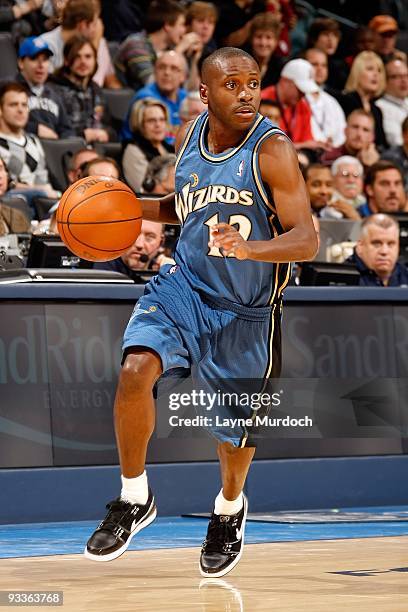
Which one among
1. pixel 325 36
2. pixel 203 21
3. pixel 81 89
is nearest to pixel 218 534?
pixel 81 89

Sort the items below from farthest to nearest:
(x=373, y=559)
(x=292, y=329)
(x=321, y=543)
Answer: (x=292, y=329)
(x=321, y=543)
(x=373, y=559)

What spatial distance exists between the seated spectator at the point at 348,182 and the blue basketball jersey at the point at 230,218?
635 cm

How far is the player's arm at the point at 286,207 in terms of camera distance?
192 inches

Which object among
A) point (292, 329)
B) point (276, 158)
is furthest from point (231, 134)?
point (292, 329)

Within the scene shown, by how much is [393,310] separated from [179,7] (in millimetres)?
6037

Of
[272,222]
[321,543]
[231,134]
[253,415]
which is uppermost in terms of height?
[231,134]

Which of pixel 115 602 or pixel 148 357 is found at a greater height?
pixel 148 357

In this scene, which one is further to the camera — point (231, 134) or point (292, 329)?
point (292, 329)

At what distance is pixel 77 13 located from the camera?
474 inches

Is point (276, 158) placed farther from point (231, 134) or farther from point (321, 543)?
point (321, 543)

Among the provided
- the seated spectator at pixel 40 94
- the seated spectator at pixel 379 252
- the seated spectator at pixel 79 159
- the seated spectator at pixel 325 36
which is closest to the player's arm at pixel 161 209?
the seated spectator at pixel 379 252

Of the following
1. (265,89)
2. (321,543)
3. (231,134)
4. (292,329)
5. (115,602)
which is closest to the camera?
(115,602)

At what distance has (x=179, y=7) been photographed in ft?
42.9

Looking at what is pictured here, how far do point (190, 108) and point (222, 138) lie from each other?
21.4ft
